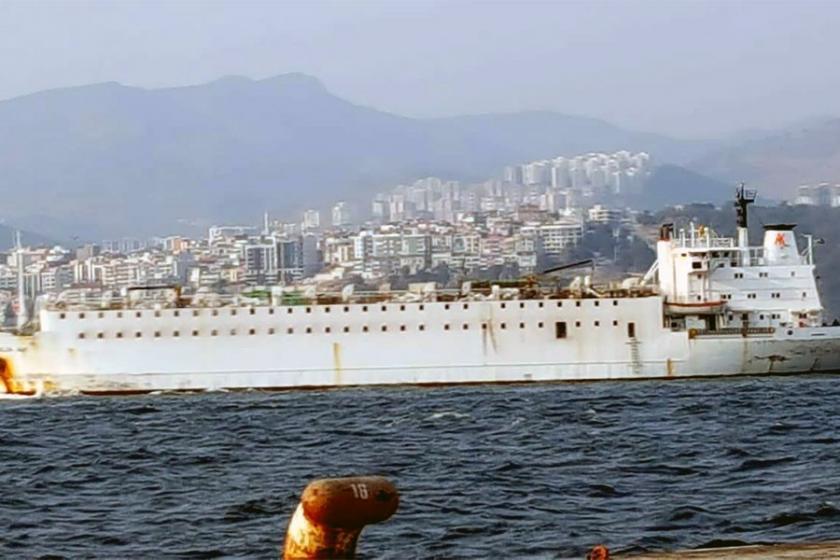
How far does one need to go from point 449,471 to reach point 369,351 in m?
25.2

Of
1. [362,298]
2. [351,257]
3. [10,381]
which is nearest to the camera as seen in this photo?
[10,381]

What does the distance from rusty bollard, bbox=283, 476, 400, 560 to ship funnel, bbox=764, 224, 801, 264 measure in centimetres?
4341

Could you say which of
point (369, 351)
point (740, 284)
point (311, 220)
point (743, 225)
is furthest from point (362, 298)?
point (311, 220)

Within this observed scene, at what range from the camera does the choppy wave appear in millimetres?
17938

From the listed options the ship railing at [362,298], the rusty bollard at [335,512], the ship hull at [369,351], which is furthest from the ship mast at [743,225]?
the rusty bollard at [335,512]

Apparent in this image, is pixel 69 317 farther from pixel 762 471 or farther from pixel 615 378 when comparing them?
pixel 762 471

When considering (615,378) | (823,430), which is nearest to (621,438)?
(823,430)

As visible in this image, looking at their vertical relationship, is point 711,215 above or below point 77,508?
above

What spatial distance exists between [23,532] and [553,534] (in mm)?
5894

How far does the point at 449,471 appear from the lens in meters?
24.4

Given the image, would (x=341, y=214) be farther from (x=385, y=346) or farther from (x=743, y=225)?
(x=385, y=346)

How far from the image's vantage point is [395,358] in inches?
1943

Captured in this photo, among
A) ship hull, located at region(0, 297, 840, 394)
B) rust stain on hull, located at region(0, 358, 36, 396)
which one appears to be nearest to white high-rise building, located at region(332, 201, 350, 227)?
rust stain on hull, located at region(0, 358, 36, 396)

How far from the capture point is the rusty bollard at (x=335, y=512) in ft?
31.3
